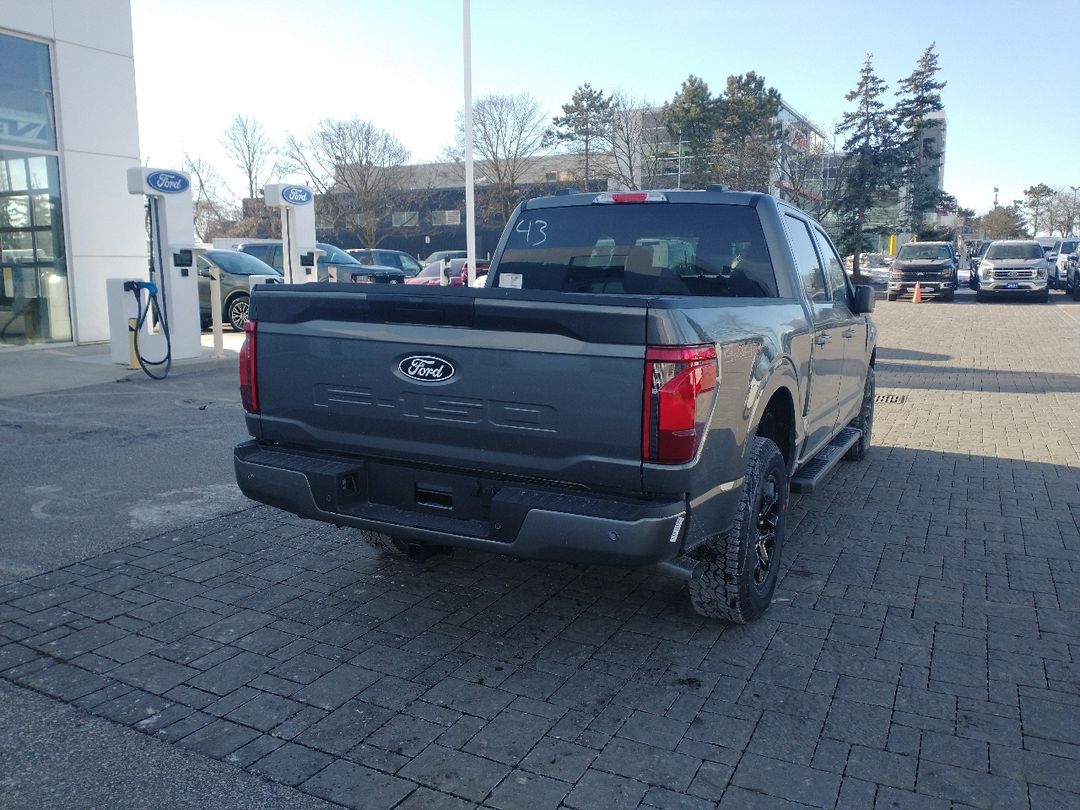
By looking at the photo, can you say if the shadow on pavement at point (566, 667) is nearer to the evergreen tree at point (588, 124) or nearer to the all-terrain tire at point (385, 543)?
the all-terrain tire at point (385, 543)

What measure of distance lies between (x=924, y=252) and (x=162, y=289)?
24.8 metres

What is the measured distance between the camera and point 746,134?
162 ft

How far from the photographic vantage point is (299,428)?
3.92 m

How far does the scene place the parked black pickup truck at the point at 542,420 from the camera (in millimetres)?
3197

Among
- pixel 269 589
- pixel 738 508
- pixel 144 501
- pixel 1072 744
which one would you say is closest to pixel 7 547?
pixel 144 501

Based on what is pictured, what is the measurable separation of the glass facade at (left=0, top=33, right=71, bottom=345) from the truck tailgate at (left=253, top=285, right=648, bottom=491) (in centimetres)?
1245

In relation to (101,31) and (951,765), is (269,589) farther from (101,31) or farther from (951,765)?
(101,31)

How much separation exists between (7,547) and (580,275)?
371cm

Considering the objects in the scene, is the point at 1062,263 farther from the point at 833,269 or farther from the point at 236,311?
the point at 833,269

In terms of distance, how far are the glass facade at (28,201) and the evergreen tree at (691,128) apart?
40025 mm

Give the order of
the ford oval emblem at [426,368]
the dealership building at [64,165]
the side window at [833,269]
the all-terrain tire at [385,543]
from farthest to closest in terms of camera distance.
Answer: the dealership building at [64,165] → the side window at [833,269] → the all-terrain tire at [385,543] → the ford oval emblem at [426,368]

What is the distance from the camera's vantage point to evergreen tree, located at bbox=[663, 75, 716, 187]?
50469 mm

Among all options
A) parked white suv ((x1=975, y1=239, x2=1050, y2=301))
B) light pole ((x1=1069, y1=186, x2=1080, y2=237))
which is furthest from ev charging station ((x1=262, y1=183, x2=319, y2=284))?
light pole ((x1=1069, y1=186, x2=1080, y2=237))

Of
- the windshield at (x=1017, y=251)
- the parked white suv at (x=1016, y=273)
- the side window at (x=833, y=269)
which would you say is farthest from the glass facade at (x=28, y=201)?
the windshield at (x=1017, y=251)
